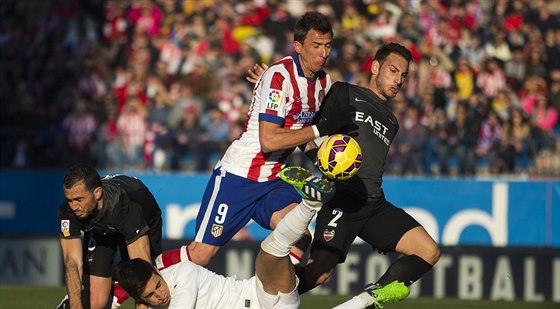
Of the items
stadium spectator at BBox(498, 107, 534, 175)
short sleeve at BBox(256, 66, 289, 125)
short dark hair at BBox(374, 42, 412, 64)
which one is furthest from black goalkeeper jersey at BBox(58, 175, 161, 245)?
stadium spectator at BBox(498, 107, 534, 175)

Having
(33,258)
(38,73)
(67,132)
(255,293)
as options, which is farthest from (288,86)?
(38,73)

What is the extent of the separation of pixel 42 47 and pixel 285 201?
11177mm

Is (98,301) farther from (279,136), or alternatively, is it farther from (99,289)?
(279,136)

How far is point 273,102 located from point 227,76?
8543mm

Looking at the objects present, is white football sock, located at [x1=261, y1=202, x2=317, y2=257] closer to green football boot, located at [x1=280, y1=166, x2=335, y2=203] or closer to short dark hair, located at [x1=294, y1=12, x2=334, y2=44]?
green football boot, located at [x1=280, y1=166, x2=335, y2=203]

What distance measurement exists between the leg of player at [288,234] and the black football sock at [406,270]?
2.71 feet

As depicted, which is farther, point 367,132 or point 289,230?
point 367,132

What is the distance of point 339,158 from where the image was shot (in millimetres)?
8383

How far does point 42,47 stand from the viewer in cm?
1942

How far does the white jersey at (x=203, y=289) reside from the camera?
814cm

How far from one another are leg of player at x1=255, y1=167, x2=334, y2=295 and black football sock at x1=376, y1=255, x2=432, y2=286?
83 centimetres

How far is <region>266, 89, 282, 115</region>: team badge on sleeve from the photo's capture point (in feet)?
29.3

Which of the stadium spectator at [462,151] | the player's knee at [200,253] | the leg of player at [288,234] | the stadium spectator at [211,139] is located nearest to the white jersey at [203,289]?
the leg of player at [288,234]

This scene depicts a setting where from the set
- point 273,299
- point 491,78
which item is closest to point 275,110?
point 273,299
